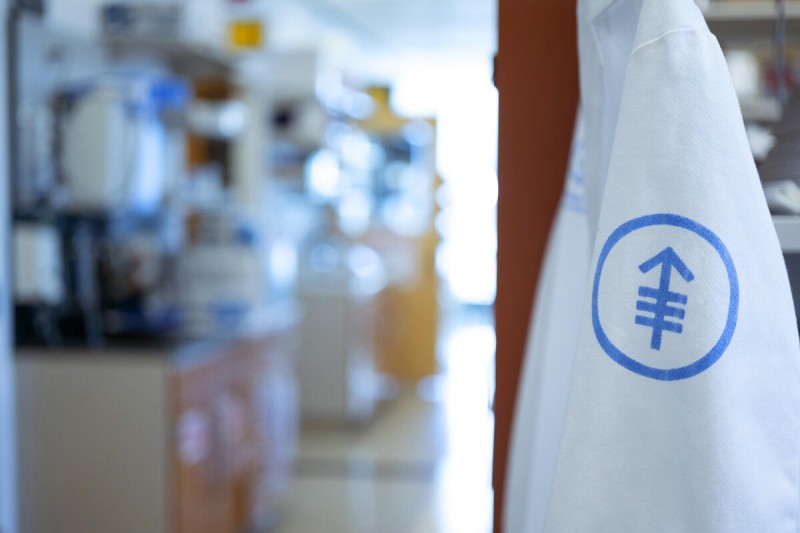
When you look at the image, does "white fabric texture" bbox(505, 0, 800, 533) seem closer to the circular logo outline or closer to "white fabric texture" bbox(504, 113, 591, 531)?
the circular logo outline

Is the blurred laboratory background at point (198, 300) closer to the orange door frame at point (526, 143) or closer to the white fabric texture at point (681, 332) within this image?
the orange door frame at point (526, 143)

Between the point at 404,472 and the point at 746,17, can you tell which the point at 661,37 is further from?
the point at 404,472

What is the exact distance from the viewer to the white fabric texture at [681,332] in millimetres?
896

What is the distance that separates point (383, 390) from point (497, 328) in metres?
5.52

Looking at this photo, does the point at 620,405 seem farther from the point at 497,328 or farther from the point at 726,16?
the point at 726,16

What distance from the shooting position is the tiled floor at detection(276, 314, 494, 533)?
4310mm

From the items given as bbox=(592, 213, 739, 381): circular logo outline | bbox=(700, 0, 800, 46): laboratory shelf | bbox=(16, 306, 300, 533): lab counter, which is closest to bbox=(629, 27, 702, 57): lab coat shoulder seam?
bbox=(592, 213, 739, 381): circular logo outline

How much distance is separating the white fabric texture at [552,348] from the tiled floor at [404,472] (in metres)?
1.97

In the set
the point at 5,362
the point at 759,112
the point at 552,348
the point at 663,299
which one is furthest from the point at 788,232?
the point at 5,362

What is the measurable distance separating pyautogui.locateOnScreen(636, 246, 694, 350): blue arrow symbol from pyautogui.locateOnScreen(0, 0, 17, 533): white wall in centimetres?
254

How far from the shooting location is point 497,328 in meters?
1.42

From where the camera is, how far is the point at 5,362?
302 cm

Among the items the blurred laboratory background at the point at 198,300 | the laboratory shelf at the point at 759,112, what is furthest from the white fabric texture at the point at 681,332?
the laboratory shelf at the point at 759,112

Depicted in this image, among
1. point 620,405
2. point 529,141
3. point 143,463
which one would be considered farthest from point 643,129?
point 143,463
